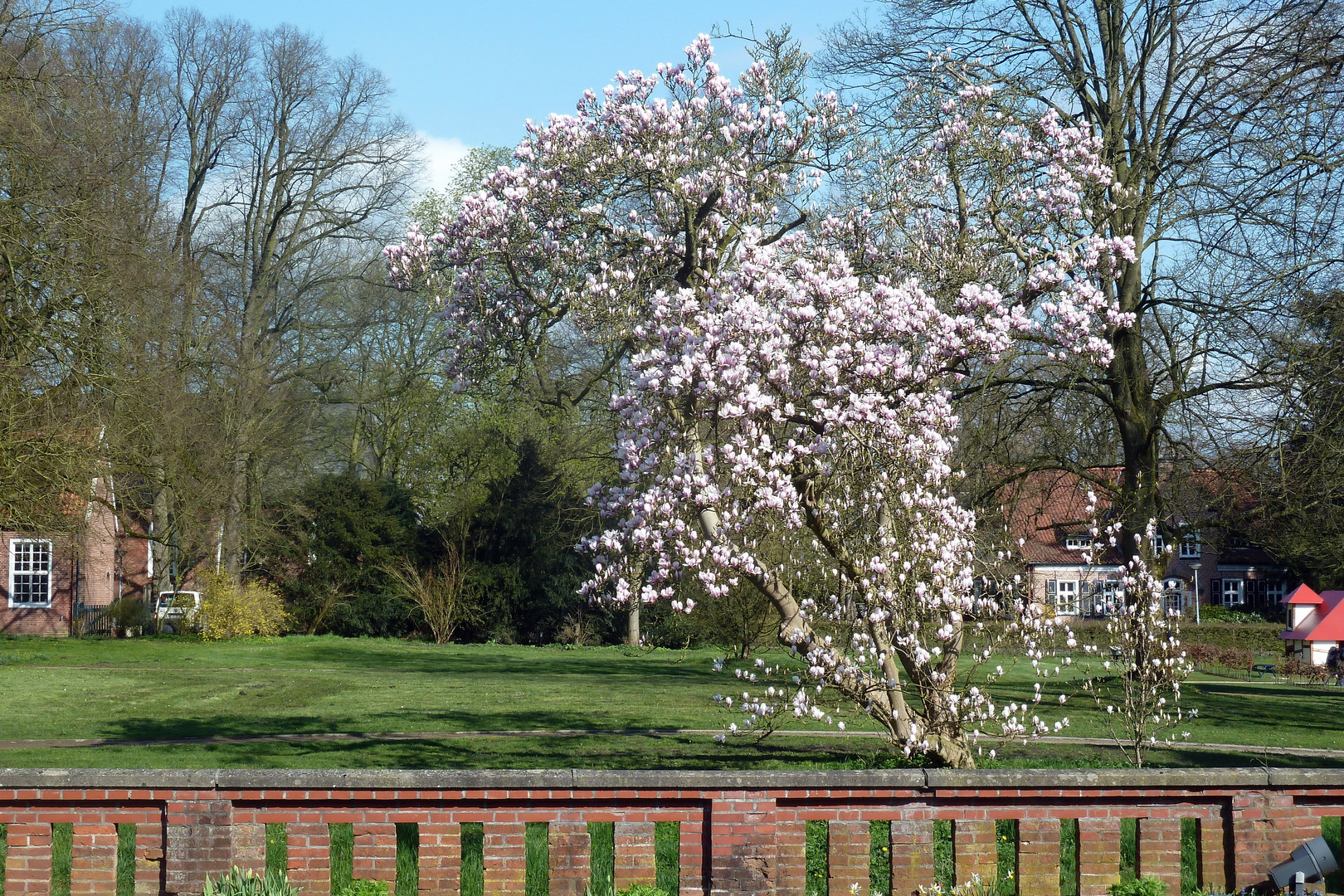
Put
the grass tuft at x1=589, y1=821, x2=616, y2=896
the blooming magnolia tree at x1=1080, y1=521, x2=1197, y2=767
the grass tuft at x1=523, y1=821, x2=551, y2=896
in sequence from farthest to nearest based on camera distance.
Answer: the blooming magnolia tree at x1=1080, y1=521, x2=1197, y2=767
the grass tuft at x1=523, y1=821, x2=551, y2=896
the grass tuft at x1=589, y1=821, x2=616, y2=896

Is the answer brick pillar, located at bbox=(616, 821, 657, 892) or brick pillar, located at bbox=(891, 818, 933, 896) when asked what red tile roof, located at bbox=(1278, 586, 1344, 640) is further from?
brick pillar, located at bbox=(616, 821, 657, 892)

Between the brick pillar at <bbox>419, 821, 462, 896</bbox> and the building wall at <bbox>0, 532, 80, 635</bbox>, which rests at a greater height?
the brick pillar at <bbox>419, 821, 462, 896</bbox>

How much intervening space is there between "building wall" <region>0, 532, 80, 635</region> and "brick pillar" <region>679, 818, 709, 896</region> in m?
36.1

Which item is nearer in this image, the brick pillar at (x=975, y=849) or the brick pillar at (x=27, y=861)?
the brick pillar at (x=27, y=861)

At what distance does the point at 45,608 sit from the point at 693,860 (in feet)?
124

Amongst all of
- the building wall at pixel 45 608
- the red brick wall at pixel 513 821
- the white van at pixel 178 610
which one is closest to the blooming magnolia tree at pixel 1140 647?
the red brick wall at pixel 513 821

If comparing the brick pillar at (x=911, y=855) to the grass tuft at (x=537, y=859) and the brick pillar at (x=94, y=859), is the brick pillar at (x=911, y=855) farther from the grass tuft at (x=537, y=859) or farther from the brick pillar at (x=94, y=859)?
the brick pillar at (x=94, y=859)

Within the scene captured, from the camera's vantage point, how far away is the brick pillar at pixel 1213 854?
555 cm

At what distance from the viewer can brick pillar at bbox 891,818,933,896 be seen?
535 cm

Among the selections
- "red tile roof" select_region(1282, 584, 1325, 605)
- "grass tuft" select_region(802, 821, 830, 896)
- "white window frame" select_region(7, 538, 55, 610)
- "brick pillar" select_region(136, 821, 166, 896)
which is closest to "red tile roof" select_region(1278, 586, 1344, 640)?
"red tile roof" select_region(1282, 584, 1325, 605)

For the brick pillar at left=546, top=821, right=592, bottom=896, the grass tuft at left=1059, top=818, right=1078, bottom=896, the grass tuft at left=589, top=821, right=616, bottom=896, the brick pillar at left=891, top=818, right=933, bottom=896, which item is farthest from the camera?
the grass tuft at left=1059, top=818, right=1078, bottom=896

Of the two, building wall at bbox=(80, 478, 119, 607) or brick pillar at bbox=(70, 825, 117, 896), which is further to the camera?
building wall at bbox=(80, 478, 119, 607)

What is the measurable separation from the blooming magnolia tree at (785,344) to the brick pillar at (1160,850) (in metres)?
3.18

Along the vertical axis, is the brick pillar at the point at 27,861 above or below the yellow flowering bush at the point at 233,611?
above
